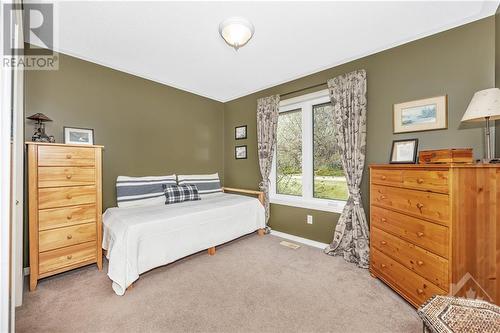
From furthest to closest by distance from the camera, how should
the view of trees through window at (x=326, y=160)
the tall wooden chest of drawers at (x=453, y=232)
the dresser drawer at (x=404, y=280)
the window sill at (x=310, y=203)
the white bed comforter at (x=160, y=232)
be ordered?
the view of trees through window at (x=326, y=160) < the window sill at (x=310, y=203) < the white bed comforter at (x=160, y=232) < the dresser drawer at (x=404, y=280) < the tall wooden chest of drawers at (x=453, y=232)

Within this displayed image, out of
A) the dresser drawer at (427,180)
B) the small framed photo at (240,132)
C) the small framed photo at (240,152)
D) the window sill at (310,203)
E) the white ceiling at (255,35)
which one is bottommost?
the window sill at (310,203)

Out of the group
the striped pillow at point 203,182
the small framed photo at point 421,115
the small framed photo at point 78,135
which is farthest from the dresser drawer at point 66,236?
the small framed photo at point 421,115

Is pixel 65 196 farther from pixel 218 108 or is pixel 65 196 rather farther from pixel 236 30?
pixel 218 108

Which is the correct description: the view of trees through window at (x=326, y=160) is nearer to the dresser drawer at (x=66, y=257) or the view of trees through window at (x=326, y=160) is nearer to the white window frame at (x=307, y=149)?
the white window frame at (x=307, y=149)

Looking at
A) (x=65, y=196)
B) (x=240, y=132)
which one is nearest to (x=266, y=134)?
(x=240, y=132)

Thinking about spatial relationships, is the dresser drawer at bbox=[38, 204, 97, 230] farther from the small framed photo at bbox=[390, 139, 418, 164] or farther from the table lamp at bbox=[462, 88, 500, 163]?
the table lamp at bbox=[462, 88, 500, 163]

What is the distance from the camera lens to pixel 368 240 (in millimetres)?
2467

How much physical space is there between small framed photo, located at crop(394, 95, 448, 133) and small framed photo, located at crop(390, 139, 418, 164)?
0.45 feet

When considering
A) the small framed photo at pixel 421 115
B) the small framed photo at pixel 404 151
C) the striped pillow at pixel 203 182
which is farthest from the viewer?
the striped pillow at pixel 203 182

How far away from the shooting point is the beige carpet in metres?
1.56

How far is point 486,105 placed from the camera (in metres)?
1.57

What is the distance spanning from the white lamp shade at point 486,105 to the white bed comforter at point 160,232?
2.66 m

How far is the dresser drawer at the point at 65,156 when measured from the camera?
2020mm

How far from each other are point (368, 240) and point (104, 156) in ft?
11.9
